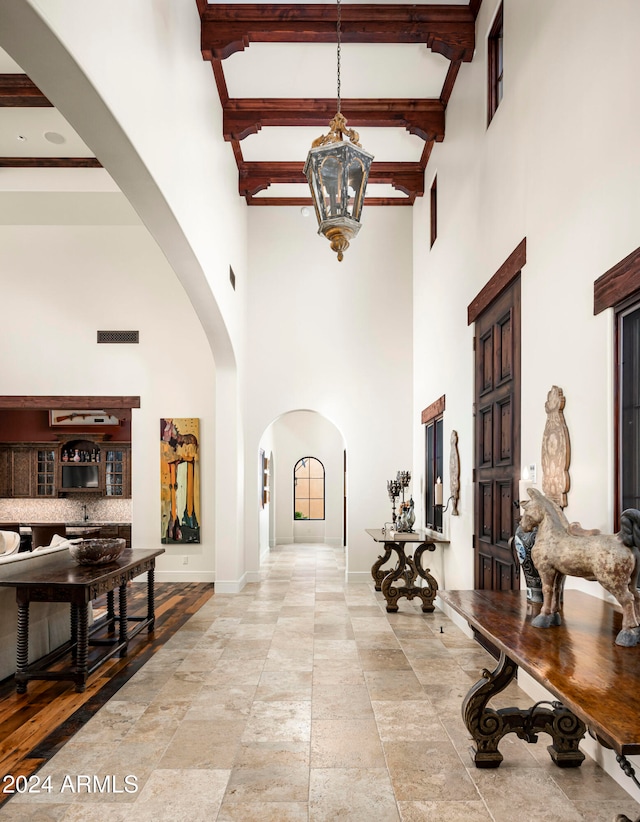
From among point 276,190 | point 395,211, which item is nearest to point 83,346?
point 276,190

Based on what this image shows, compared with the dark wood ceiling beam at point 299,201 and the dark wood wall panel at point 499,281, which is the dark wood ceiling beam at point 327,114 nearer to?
the dark wood ceiling beam at point 299,201

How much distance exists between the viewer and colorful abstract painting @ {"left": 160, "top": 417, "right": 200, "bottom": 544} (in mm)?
9523

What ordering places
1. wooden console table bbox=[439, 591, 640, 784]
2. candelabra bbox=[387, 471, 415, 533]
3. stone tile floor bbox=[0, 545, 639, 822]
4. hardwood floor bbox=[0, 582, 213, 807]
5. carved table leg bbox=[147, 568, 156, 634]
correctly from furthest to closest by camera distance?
1. candelabra bbox=[387, 471, 415, 533]
2. carved table leg bbox=[147, 568, 156, 634]
3. hardwood floor bbox=[0, 582, 213, 807]
4. stone tile floor bbox=[0, 545, 639, 822]
5. wooden console table bbox=[439, 591, 640, 784]

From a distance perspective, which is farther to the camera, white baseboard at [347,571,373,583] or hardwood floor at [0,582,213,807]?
white baseboard at [347,571,373,583]

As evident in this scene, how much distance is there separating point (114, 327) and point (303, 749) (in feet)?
24.2

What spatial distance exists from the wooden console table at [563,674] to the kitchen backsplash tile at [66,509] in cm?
912

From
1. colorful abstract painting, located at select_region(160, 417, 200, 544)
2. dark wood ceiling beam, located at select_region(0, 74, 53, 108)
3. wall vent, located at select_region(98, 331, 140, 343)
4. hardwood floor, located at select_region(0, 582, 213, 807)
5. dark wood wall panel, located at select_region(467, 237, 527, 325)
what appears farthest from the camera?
wall vent, located at select_region(98, 331, 140, 343)

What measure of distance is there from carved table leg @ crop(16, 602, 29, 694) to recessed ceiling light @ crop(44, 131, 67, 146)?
520 cm

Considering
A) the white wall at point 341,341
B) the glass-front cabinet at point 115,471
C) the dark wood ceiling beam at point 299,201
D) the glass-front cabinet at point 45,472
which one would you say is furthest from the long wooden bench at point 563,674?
the glass-front cabinet at point 45,472

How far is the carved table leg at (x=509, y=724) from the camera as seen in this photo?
3.29 meters

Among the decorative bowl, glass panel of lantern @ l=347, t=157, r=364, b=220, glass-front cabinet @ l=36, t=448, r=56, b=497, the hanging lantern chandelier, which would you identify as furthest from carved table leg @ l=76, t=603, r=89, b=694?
glass-front cabinet @ l=36, t=448, r=56, b=497

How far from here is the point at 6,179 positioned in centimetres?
827

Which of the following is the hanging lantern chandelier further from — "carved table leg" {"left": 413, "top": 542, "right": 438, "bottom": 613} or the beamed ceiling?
"carved table leg" {"left": 413, "top": 542, "right": 438, "bottom": 613}

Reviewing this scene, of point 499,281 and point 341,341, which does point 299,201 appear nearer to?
point 341,341
